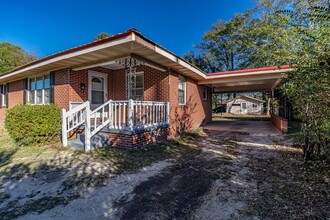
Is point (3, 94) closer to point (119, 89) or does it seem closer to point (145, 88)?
point (119, 89)

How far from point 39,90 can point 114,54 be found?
5.55m

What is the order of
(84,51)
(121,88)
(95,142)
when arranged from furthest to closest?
(121,88) < (95,142) < (84,51)

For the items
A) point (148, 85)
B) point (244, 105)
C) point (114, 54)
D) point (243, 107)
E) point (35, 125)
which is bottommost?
point (35, 125)

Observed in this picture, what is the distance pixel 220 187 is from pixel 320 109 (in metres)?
2.51

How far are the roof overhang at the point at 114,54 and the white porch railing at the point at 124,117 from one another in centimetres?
143

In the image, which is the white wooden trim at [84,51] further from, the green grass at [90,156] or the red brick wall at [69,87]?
the green grass at [90,156]

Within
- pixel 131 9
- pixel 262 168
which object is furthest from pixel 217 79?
pixel 131 9

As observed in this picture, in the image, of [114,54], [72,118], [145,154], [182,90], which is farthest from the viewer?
[182,90]

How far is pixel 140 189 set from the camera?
3.16 m

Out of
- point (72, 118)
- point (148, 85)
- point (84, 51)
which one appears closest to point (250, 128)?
point (148, 85)

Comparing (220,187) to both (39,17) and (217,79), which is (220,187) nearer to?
(217,79)

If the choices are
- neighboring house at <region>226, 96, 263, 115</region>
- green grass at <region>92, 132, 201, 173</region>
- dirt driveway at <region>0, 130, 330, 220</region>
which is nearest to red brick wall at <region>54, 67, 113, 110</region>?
green grass at <region>92, 132, 201, 173</region>

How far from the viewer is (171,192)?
9.99 feet

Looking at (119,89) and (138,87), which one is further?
(119,89)
